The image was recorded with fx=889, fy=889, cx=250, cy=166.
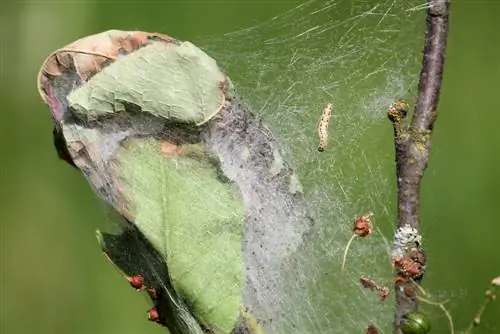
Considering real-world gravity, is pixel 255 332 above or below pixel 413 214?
below

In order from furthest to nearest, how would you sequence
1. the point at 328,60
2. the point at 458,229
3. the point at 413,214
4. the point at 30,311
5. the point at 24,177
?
the point at 24,177 → the point at 30,311 → the point at 458,229 → the point at 328,60 → the point at 413,214

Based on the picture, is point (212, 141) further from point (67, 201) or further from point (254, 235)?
point (67, 201)

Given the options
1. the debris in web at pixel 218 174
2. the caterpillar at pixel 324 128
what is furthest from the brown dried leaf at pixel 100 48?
the caterpillar at pixel 324 128

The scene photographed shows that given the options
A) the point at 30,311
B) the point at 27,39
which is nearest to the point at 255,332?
the point at 30,311

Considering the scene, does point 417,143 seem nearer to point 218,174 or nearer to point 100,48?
point 218,174

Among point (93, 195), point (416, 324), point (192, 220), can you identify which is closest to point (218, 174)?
point (192, 220)

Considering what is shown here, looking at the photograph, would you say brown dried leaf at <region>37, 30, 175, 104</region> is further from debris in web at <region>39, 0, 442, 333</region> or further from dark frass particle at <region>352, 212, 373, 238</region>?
dark frass particle at <region>352, 212, 373, 238</region>

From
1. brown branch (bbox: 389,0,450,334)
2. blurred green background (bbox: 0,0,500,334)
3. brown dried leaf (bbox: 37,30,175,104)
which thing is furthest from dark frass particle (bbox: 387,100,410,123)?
blurred green background (bbox: 0,0,500,334)
